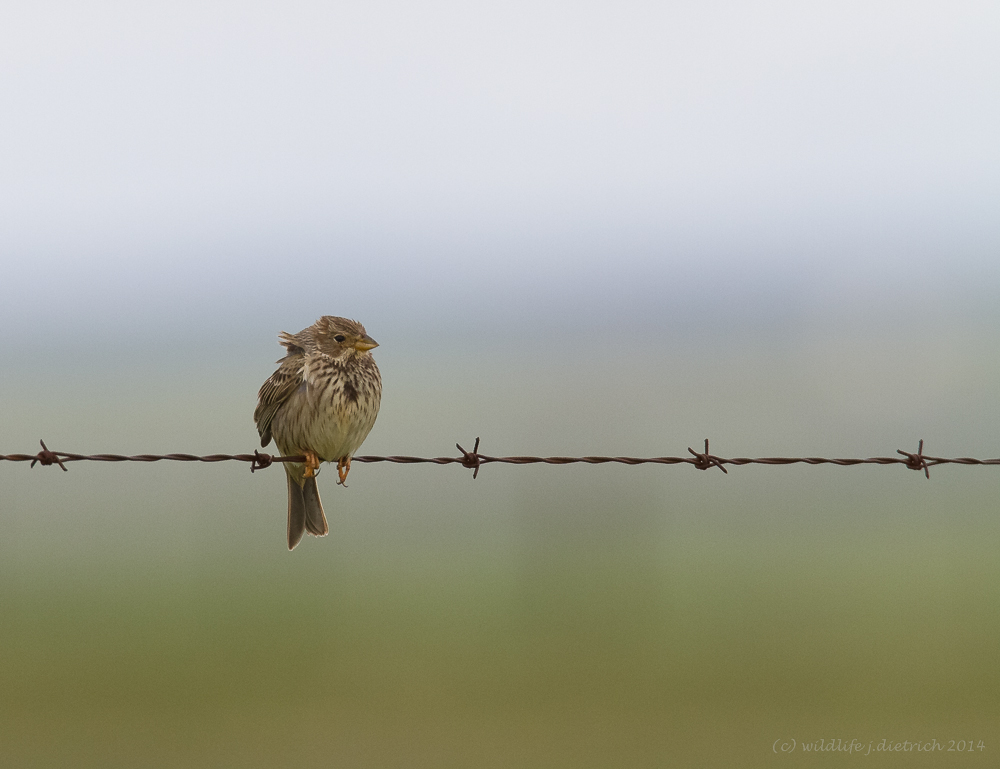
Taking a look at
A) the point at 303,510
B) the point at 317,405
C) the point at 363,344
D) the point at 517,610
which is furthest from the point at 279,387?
the point at 517,610

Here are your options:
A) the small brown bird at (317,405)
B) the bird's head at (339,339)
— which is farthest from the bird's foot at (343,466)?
the bird's head at (339,339)

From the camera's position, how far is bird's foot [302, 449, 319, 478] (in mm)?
5105

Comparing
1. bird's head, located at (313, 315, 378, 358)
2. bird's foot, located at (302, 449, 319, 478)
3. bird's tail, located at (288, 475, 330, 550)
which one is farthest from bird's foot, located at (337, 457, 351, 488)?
bird's head, located at (313, 315, 378, 358)

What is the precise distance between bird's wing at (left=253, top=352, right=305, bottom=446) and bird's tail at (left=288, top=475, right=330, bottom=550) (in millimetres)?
366

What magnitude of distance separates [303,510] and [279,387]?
0.71m

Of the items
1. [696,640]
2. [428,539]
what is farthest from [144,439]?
[696,640]

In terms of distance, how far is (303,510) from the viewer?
543 centimetres

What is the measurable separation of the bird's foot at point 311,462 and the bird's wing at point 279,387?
325 mm

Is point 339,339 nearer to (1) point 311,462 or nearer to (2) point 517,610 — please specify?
(1) point 311,462

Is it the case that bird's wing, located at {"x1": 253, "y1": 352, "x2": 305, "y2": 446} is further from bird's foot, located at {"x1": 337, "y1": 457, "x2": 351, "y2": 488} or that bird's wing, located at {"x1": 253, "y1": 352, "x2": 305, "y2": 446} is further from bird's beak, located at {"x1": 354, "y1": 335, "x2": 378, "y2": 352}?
bird's foot, located at {"x1": 337, "y1": 457, "x2": 351, "y2": 488}

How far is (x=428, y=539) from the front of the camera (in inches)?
784

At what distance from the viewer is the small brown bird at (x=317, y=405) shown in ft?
16.5

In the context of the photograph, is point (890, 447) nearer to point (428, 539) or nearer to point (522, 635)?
point (428, 539)

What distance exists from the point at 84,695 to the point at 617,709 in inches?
235
